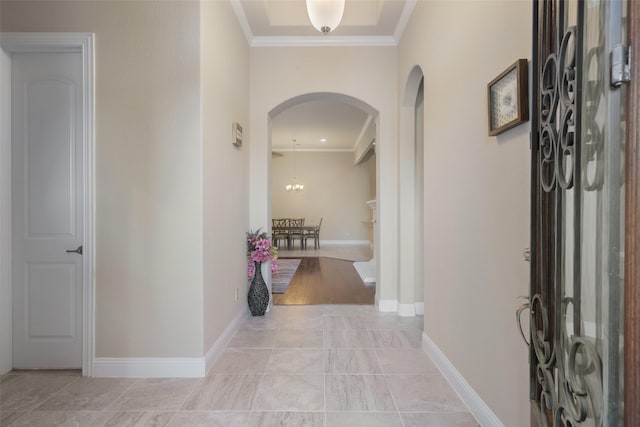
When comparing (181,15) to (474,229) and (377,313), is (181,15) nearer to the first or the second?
(474,229)

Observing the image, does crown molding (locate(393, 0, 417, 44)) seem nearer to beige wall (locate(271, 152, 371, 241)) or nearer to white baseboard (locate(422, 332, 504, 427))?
white baseboard (locate(422, 332, 504, 427))

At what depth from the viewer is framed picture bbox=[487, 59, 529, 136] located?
1375 millimetres

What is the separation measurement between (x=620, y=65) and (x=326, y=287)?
178 inches

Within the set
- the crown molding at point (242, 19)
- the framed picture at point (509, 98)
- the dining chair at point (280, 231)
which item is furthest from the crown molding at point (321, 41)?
the dining chair at point (280, 231)

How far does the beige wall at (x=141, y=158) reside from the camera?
2.27 meters

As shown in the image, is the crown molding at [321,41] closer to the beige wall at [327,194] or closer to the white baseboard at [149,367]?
the white baseboard at [149,367]

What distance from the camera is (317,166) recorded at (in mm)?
11281

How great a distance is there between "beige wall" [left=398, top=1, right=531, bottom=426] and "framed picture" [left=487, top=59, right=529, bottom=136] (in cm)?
5

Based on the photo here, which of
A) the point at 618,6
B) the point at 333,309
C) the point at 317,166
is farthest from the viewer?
the point at 317,166

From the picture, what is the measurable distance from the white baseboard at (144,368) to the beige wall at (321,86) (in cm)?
172

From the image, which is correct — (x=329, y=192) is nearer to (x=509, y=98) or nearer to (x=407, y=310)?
(x=407, y=310)

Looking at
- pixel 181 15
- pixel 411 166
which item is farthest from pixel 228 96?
pixel 411 166

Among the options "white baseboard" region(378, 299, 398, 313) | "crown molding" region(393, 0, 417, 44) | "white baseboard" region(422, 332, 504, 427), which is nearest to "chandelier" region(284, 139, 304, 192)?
"crown molding" region(393, 0, 417, 44)

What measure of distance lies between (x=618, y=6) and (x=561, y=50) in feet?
0.63
